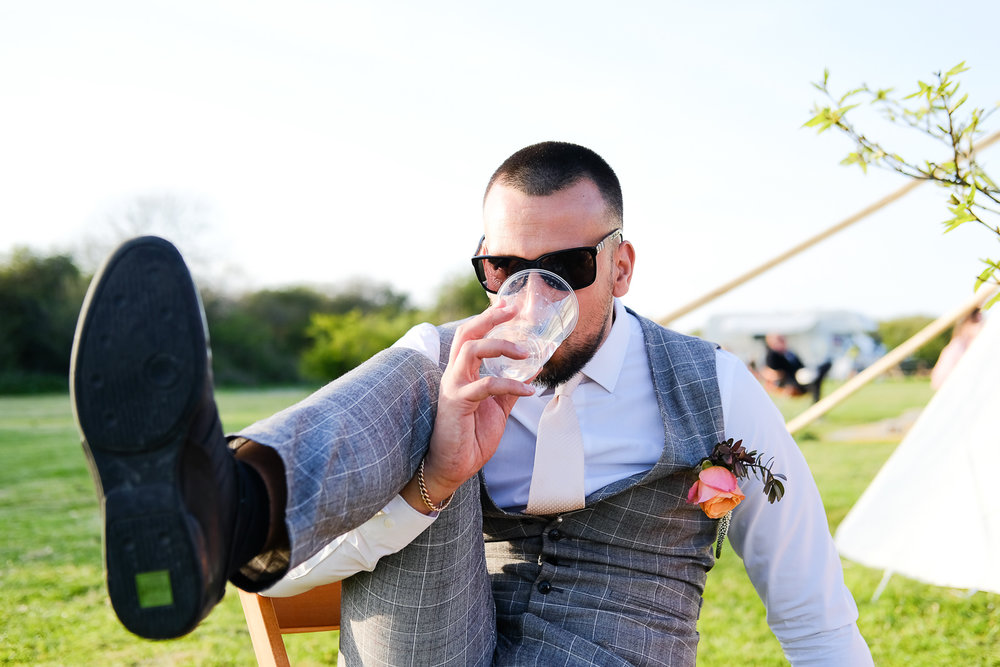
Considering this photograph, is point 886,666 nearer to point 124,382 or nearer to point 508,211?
point 508,211

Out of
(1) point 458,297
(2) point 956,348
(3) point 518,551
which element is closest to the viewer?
(3) point 518,551

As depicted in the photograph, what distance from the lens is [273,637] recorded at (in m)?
2.20

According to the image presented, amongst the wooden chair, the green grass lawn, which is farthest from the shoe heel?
the green grass lawn

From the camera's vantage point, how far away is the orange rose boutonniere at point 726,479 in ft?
7.14

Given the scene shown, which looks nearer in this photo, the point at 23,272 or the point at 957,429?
the point at 957,429

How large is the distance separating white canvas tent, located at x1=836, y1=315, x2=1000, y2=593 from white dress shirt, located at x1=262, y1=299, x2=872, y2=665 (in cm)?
181

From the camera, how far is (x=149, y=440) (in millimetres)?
1323

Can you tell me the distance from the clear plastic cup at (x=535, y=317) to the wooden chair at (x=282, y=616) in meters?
0.80

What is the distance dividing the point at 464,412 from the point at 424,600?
1.69ft

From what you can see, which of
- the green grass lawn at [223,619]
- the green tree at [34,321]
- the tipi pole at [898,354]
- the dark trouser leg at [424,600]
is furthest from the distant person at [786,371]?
the green tree at [34,321]

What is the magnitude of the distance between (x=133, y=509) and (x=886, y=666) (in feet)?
12.3

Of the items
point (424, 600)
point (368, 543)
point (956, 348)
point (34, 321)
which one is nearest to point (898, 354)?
point (956, 348)

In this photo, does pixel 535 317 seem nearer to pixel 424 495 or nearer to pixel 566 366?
pixel 566 366

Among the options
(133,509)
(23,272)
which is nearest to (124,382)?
(133,509)
